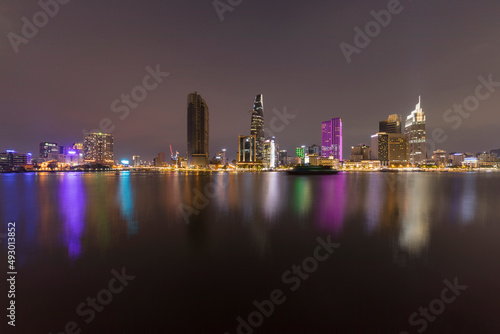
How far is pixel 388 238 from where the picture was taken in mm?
13820

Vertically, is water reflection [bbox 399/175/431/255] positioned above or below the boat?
below

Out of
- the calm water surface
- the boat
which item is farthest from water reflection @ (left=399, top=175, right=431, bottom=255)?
the boat

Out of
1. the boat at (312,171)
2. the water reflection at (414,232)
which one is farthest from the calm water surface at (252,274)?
the boat at (312,171)

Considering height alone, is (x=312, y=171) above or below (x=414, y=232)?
above

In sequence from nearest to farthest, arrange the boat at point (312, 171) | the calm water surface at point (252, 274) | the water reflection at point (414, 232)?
the calm water surface at point (252, 274), the water reflection at point (414, 232), the boat at point (312, 171)

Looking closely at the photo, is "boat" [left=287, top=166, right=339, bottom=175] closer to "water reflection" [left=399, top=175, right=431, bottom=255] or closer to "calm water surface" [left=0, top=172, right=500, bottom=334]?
"water reflection" [left=399, top=175, right=431, bottom=255]

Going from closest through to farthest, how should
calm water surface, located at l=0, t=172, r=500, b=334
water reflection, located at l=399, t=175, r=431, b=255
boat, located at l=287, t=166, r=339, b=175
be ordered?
calm water surface, located at l=0, t=172, r=500, b=334
water reflection, located at l=399, t=175, r=431, b=255
boat, located at l=287, t=166, r=339, b=175

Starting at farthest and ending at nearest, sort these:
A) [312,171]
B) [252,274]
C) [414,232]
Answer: [312,171]
[414,232]
[252,274]

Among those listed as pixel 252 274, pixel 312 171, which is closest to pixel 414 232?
pixel 252 274

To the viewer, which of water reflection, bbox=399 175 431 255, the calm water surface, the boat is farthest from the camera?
the boat

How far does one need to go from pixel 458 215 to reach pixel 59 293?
31.0 meters

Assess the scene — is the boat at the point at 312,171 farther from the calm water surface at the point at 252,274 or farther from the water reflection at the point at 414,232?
the calm water surface at the point at 252,274

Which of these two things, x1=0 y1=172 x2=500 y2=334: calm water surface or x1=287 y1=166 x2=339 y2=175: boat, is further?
x1=287 y1=166 x2=339 y2=175: boat

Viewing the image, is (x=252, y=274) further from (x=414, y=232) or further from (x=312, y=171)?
(x=312, y=171)
